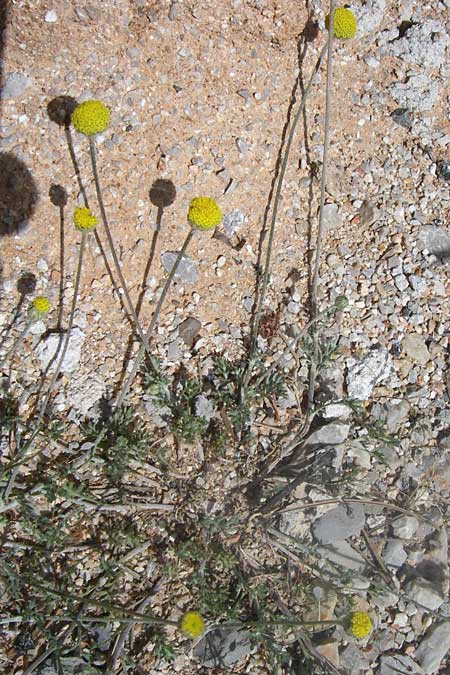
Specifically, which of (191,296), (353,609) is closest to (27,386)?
(191,296)

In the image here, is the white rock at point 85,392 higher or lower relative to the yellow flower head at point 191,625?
higher

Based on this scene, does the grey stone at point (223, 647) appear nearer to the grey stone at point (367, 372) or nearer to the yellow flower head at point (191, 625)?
the yellow flower head at point (191, 625)

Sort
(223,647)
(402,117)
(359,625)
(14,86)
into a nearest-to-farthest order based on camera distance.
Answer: (359,625)
(223,647)
(14,86)
(402,117)

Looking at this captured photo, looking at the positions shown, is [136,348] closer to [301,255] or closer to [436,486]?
[301,255]

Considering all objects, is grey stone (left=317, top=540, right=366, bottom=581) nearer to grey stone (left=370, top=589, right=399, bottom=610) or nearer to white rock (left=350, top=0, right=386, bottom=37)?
grey stone (left=370, top=589, right=399, bottom=610)

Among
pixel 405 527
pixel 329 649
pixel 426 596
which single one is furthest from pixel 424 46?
pixel 329 649

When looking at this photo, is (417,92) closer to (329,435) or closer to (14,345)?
(329,435)

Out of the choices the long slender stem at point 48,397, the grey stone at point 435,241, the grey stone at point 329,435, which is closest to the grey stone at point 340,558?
the grey stone at point 329,435
